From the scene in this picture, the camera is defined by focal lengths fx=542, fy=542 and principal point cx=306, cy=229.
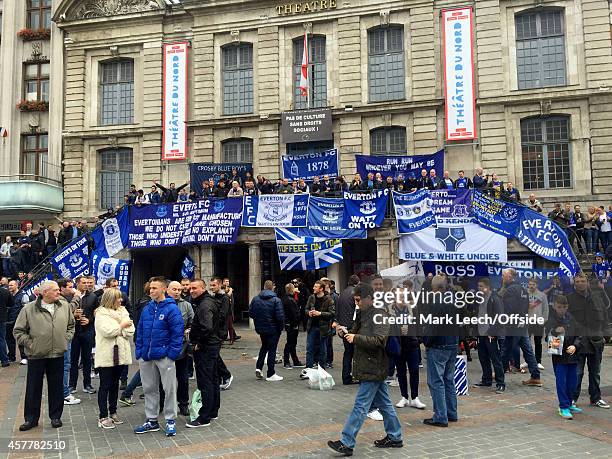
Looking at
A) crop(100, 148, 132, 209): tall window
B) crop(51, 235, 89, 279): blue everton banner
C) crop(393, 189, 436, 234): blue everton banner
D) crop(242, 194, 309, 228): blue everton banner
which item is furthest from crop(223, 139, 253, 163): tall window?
crop(393, 189, 436, 234): blue everton banner

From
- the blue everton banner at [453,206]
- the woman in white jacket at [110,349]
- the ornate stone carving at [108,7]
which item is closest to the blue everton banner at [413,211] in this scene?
the blue everton banner at [453,206]

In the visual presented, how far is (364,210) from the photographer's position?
1834 cm

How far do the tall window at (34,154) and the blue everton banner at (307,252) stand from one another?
1587cm

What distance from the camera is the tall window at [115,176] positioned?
1028 inches

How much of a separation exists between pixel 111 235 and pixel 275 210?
6.59 metres

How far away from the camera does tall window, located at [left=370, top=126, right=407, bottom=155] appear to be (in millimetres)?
23359

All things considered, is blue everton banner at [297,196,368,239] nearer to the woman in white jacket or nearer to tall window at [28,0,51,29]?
the woman in white jacket

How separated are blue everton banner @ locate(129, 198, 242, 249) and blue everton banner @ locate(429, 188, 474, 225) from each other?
6.80 metres

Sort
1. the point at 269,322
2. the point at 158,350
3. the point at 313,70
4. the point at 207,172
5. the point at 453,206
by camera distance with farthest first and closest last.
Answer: the point at 313,70, the point at 207,172, the point at 453,206, the point at 269,322, the point at 158,350

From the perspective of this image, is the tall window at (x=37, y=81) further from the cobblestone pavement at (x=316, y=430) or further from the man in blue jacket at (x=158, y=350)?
the man in blue jacket at (x=158, y=350)

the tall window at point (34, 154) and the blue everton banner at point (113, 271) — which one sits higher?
the tall window at point (34, 154)

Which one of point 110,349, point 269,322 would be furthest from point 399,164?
point 110,349

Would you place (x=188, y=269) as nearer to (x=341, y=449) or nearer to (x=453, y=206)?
(x=453, y=206)

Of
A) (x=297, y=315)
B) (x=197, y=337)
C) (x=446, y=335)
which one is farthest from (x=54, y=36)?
(x=446, y=335)
